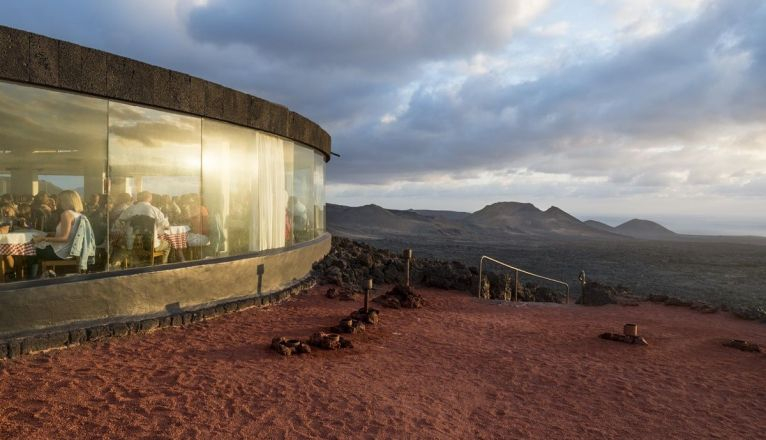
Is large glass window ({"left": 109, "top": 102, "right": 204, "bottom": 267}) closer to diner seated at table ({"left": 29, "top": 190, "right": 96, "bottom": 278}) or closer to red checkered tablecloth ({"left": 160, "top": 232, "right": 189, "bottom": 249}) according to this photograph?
red checkered tablecloth ({"left": 160, "top": 232, "right": 189, "bottom": 249})

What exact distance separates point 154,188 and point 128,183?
1.52 feet

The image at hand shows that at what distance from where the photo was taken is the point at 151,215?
8328mm

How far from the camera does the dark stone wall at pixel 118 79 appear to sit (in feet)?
21.5

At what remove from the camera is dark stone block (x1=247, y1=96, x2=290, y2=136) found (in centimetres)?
1028

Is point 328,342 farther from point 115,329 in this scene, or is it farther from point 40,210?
point 40,210

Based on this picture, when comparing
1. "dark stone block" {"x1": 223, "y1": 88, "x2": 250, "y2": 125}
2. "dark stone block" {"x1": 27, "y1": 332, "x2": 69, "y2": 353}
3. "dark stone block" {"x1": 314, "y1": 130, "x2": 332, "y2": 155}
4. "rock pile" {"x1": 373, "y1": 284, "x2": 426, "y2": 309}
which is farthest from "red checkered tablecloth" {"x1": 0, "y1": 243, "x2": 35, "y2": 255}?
"dark stone block" {"x1": 314, "y1": 130, "x2": 332, "y2": 155}

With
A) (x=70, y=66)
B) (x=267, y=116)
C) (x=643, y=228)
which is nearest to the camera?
(x=70, y=66)

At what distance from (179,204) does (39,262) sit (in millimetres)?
2315

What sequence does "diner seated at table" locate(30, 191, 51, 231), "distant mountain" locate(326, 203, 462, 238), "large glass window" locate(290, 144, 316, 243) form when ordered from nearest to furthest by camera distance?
1. "diner seated at table" locate(30, 191, 51, 231)
2. "large glass window" locate(290, 144, 316, 243)
3. "distant mountain" locate(326, 203, 462, 238)

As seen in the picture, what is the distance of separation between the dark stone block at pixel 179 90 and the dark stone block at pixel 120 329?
11.6ft

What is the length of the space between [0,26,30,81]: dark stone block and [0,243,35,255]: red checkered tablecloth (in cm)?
214

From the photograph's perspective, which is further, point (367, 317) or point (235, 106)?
point (235, 106)

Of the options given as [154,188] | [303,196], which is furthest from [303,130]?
[154,188]

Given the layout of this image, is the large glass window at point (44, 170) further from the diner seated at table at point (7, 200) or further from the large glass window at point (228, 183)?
the large glass window at point (228, 183)
